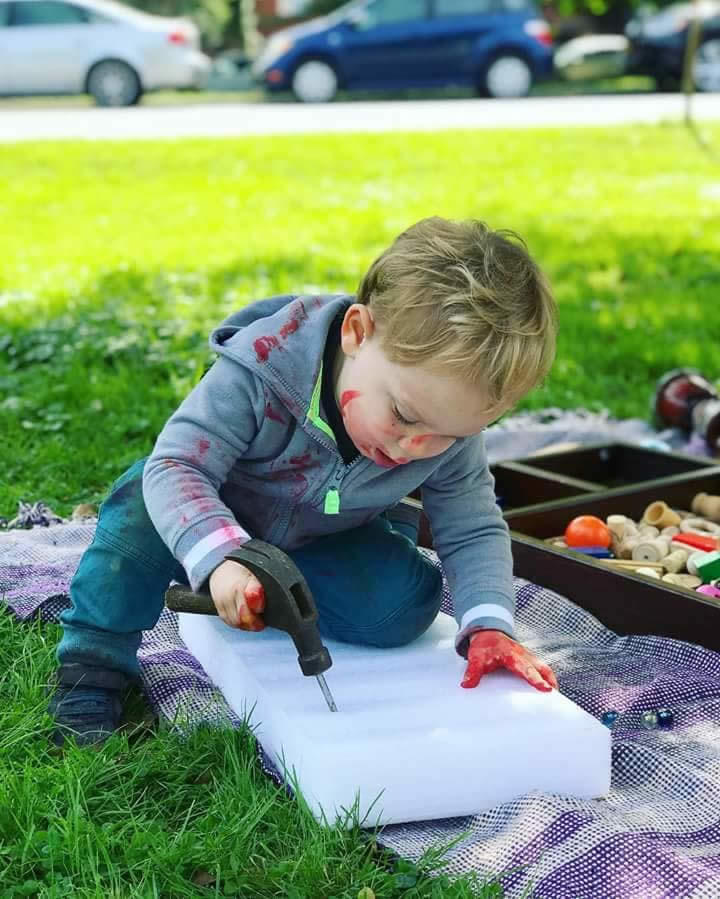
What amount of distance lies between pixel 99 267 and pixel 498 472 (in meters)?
3.00

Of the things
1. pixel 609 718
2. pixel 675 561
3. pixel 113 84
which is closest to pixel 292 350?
pixel 609 718

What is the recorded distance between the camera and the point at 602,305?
5527mm

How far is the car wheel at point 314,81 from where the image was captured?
1468cm

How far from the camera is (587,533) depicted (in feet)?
9.64

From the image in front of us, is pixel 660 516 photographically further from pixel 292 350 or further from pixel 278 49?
pixel 278 49

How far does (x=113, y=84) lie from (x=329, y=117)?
2.58m

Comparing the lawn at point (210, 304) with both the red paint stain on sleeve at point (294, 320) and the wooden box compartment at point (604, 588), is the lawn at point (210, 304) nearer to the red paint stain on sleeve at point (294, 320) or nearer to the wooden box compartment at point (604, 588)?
the red paint stain on sleeve at point (294, 320)

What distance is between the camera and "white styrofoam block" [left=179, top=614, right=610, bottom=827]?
1.87 m

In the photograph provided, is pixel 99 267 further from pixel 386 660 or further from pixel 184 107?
pixel 184 107

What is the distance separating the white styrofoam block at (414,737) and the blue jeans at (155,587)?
0.12 meters

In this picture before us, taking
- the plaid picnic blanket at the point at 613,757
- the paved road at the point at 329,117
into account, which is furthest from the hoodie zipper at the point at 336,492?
the paved road at the point at 329,117

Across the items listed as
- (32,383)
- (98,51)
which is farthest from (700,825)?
(98,51)

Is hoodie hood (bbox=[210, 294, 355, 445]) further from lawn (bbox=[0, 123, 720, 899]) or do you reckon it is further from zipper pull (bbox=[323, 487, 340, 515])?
lawn (bbox=[0, 123, 720, 899])

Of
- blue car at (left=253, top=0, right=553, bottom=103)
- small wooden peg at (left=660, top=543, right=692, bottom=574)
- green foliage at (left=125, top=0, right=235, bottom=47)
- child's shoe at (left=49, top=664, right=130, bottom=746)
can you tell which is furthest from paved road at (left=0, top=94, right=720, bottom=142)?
green foliage at (left=125, top=0, right=235, bottom=47)
